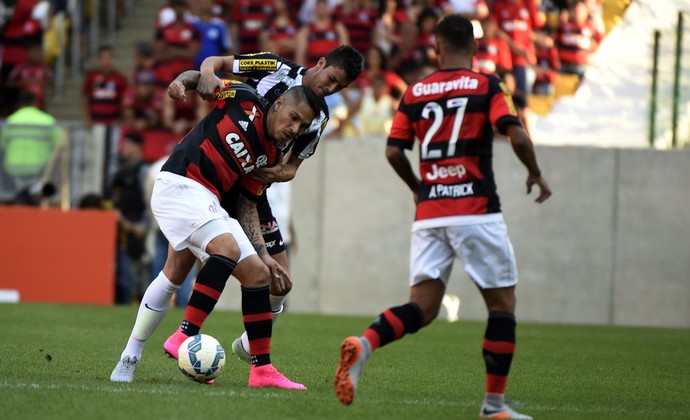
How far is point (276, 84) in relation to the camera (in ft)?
25.0

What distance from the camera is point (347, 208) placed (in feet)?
56.3

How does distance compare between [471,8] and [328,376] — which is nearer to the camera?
[328,376]

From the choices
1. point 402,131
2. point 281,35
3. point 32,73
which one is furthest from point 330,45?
point 402,131

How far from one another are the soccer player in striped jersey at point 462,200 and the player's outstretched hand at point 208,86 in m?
1.34

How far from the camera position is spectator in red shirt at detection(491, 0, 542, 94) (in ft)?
58.4

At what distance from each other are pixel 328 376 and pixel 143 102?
35.8 ft

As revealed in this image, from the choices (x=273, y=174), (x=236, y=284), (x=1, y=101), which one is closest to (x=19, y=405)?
(x=273, y=174)

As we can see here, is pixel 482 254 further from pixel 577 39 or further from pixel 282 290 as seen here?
pixel 577 39

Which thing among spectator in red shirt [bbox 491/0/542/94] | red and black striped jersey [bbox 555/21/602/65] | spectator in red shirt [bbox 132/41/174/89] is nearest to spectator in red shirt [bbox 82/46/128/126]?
spectator in red shirt [bbox 132/41/174/89]

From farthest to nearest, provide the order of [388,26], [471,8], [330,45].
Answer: [388,26] < [471,8] < [330,45]

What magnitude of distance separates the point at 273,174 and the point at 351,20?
37.0 feet

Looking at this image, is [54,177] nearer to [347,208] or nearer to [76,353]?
[347,208]

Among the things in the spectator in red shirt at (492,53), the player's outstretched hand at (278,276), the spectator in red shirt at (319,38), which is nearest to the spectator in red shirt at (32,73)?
the spectator in red shirt at (319,38)

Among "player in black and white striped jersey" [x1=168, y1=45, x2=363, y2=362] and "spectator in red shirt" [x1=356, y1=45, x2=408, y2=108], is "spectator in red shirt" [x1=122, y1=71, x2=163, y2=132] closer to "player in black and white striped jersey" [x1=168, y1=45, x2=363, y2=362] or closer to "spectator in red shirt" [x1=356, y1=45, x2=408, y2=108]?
"spectator in red shirt" [x1=356, y1=45, x2=408, y2=108]
